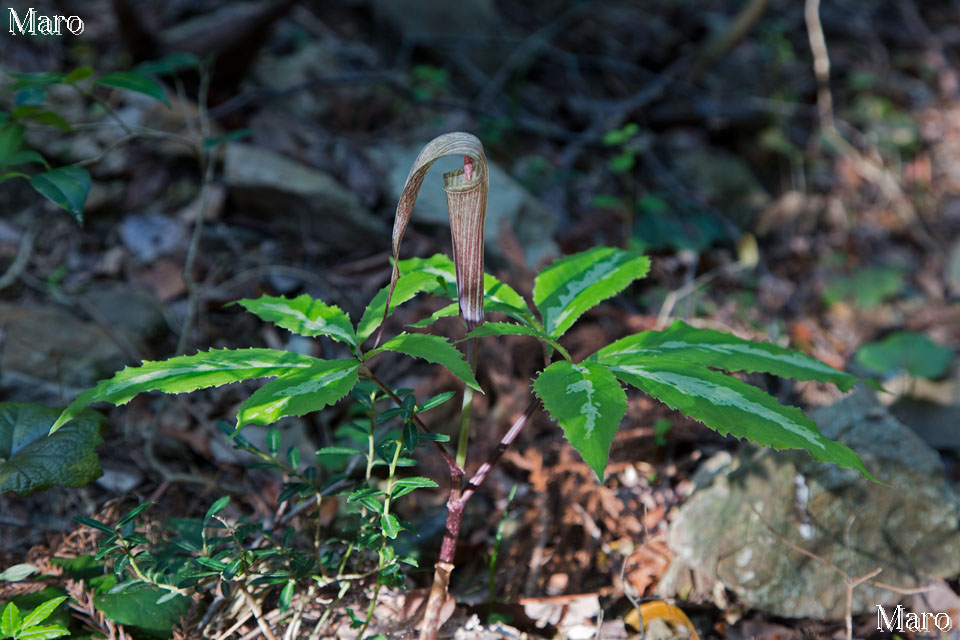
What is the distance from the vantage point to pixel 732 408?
47.0 inches

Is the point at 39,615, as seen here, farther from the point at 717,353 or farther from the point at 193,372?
the point at 717,353

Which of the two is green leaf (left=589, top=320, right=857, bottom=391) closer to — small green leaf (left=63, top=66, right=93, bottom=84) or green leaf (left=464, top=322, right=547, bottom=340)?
green leaf (left=464, top=322, right=547, bottom=340)

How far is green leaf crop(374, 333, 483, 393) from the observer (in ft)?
3.72

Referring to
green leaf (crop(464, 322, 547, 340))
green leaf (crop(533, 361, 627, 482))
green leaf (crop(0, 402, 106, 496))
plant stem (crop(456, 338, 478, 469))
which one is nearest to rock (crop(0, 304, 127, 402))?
green leaf (crop(0, 402, 106, 496))

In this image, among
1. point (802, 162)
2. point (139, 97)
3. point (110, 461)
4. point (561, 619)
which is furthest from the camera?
point (802, 162)

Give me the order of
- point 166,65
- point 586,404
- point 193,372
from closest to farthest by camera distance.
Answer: point 586,404 → point 193,372 → point 166,65

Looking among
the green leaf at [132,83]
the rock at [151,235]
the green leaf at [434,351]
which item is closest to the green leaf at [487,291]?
the green leaf at [434,351]

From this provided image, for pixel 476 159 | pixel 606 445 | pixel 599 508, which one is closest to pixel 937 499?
pixel 599 508

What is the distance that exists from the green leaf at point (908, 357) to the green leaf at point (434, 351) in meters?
2.68

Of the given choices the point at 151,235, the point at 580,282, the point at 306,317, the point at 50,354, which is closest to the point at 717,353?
the point at 580,282

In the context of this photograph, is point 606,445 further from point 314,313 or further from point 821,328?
point 821,328

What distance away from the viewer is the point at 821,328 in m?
3.74

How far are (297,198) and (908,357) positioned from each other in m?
3.08

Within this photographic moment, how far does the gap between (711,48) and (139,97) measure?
4.02m
